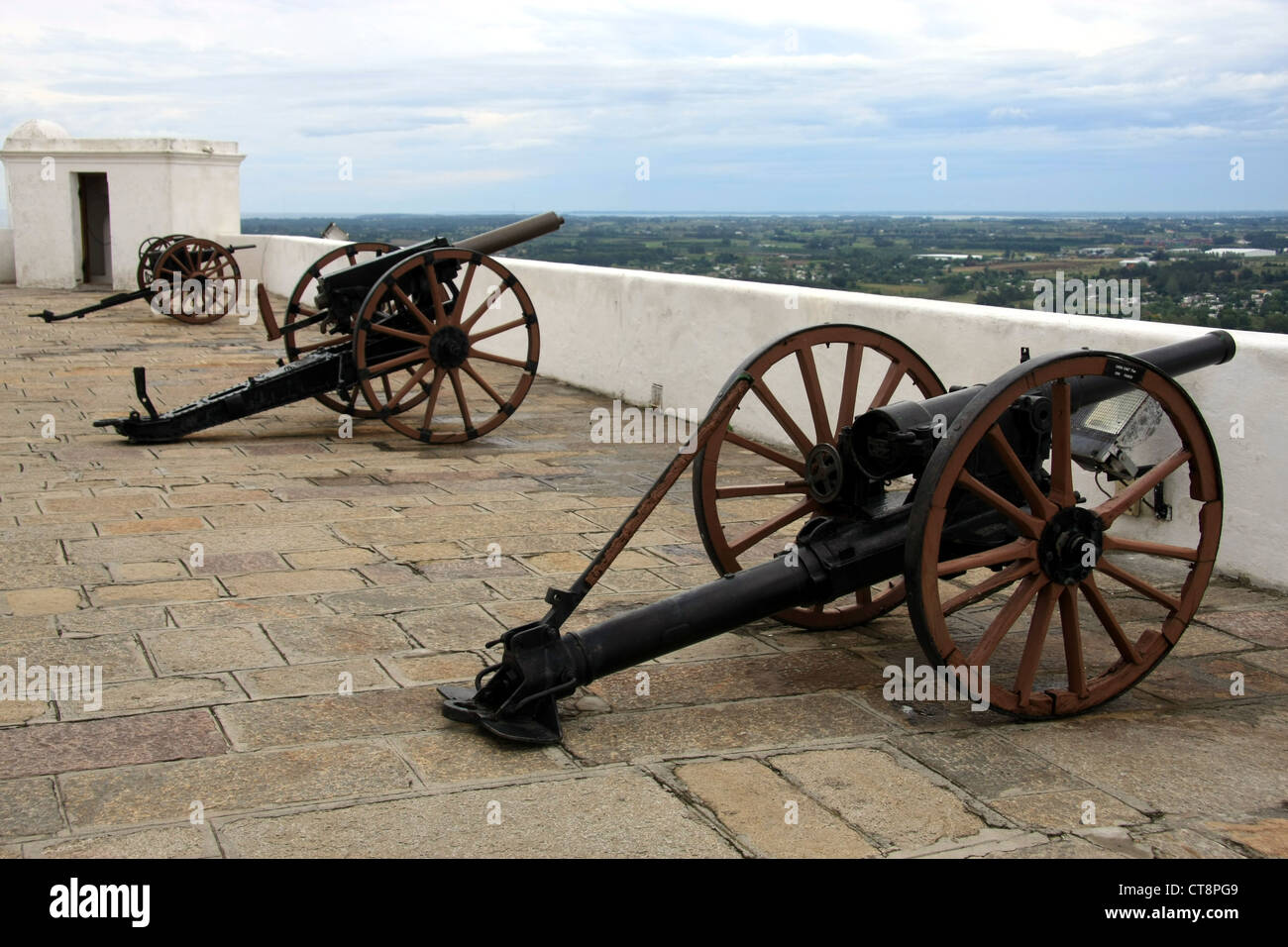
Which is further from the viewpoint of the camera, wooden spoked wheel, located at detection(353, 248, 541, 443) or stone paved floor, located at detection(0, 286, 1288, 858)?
wooden spoked wheel, located at detection(353, 248, 541, 443)

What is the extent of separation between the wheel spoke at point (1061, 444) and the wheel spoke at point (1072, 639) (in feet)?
0.81

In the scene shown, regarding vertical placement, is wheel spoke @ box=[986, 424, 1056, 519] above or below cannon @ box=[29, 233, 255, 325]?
below

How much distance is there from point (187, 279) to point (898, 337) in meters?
10.8

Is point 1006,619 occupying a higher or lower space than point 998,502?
lower

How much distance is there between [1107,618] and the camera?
3.53 meters

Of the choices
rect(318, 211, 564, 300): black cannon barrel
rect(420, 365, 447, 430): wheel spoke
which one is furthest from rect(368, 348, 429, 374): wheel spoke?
rect(318, 211, 564, 300): black cannon barrel

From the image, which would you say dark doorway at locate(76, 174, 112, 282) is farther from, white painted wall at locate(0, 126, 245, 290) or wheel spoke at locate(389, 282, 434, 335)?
wheel spoke at locate(389, 282, 434, 335)

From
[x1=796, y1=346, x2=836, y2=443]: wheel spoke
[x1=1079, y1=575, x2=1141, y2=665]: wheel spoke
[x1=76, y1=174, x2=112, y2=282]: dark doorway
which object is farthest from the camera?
[x1=76, y1=174, x2=112, y2=282]: dark doorway

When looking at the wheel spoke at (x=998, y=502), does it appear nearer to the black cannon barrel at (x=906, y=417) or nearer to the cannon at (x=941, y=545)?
the cannon at (x=941, y=545)

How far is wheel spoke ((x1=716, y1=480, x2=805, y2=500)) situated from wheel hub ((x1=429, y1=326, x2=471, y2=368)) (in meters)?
3.51

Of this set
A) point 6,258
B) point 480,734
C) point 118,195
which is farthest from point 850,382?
point 6,258

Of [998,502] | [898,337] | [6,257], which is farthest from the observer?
[6,257]

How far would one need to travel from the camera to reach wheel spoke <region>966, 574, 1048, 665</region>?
339 cm

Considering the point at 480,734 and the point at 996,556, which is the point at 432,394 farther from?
the point at 996,556
